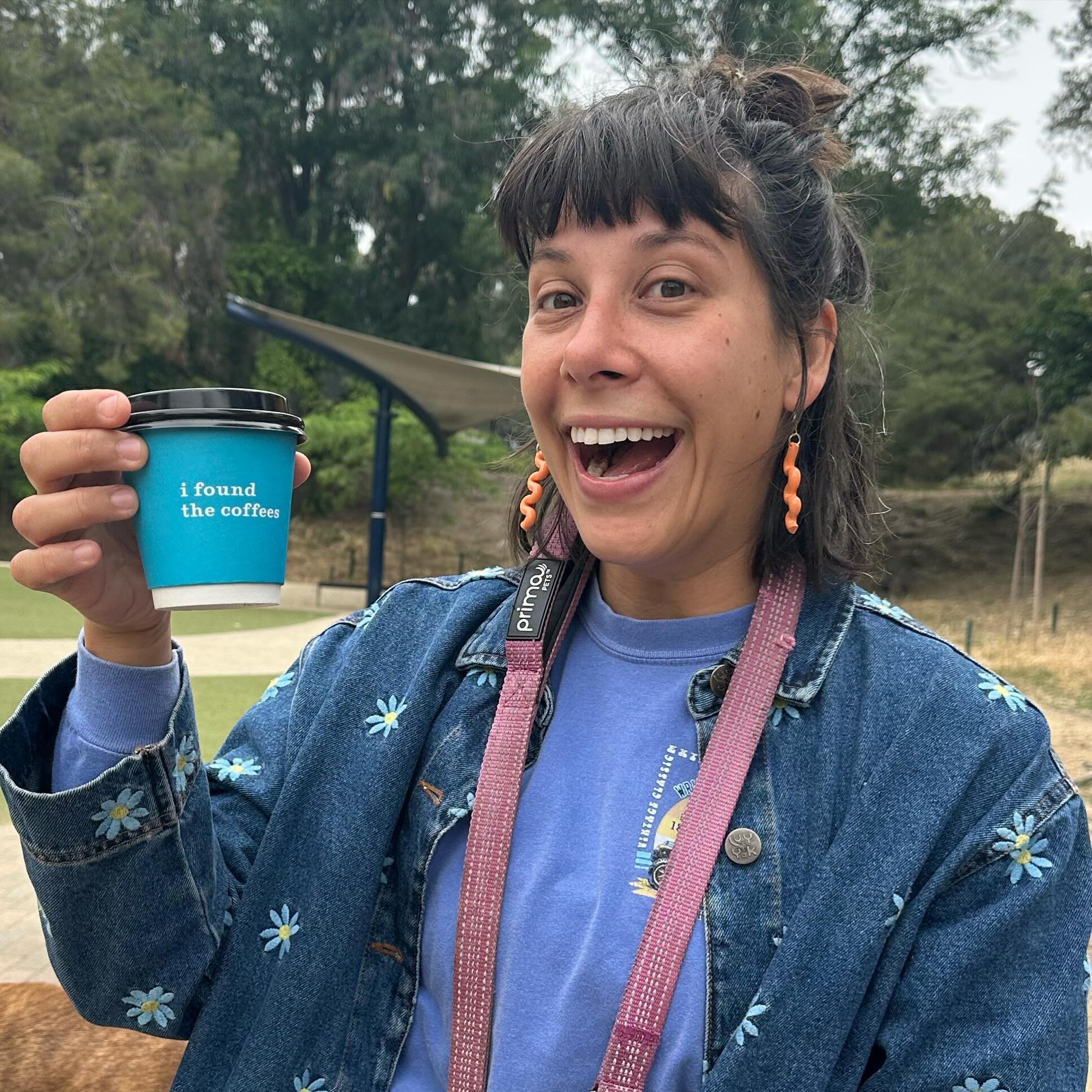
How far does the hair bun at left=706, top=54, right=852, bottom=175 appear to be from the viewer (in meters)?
1.44

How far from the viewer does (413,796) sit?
147cm

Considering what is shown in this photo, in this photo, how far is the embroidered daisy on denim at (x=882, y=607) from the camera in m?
1.47

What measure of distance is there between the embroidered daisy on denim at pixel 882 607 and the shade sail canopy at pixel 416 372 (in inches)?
362

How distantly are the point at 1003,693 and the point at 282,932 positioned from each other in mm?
911

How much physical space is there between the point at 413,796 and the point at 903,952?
0.61m

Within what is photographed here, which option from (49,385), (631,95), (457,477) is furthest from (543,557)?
(49,385)

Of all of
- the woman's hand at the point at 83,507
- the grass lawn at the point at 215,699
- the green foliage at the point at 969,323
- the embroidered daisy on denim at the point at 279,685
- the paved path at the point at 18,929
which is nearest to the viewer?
the woman's hand at the point at 83,507

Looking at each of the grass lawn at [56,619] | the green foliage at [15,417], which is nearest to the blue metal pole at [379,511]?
the grass lawn at [56,619]

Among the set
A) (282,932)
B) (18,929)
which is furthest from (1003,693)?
(18,929)

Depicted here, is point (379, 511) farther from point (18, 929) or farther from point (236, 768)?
point (236, 768)

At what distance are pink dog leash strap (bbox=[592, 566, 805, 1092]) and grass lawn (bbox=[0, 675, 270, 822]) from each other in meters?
4.82

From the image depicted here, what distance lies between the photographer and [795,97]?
145 cm

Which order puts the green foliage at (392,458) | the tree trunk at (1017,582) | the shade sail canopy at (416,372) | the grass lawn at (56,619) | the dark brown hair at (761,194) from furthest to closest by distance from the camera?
1. the green foliage at (392,458)
2. the tree trunk at (1017,582)
3. the shade sail canopy at (416,372)
4. the grass lawn at (56,619)
5. the dark brown hair at (761,194)

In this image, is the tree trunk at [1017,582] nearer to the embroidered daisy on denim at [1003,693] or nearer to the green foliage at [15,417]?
the embroidered daisy on denim at [1003,693]
